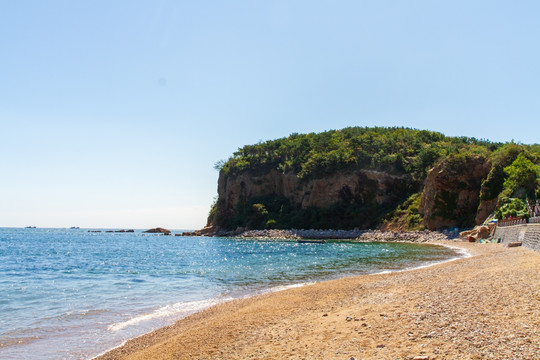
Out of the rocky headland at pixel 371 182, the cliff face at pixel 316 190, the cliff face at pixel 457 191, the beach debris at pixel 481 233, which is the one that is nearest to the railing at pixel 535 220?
the beach debris at pixel 481 233

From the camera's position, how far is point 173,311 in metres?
15.2

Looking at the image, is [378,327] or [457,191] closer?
[378,327]

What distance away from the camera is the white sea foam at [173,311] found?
13211 mm

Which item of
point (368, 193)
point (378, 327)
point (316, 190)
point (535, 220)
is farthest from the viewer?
point (316, 190)

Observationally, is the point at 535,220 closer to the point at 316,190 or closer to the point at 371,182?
the point at 371,182

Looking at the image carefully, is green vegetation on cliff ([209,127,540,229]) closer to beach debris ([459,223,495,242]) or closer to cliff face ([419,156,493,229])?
cliff face ([419,156,493,229])

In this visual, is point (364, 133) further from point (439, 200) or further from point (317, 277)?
point (317, 277)

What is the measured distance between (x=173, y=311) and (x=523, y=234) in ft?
103

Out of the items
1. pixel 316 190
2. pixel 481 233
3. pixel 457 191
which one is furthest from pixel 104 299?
pixel 316 190

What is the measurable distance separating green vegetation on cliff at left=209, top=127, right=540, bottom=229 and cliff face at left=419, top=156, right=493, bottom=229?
172 millimetres

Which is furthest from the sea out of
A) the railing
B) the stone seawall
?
the railing

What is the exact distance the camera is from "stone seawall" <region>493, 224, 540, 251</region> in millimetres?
25972

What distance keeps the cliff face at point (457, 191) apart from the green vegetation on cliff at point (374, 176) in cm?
17

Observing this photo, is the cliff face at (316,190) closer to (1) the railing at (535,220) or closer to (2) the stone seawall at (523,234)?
(2) the stone seawall at (523,234)
